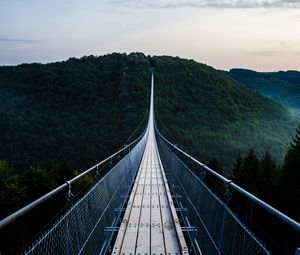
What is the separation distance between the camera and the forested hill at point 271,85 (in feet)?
571

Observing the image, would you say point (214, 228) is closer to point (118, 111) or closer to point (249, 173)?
point (249, 173)

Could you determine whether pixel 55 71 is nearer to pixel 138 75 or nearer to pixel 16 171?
pixel 138 75

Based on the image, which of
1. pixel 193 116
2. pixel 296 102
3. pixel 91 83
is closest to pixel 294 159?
pixel 193 116

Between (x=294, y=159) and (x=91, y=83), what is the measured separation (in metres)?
58.0

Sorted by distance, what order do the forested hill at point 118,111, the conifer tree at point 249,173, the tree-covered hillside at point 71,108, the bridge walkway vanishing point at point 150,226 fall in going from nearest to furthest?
the bridge walkway vanishing point at point 150,226
the conifer tree at point 249,173
the tree-covered hillside at point 71,108
the forested hill at point 118,111

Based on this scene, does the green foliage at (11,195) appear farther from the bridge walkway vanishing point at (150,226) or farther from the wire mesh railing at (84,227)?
the wire mesh railing at (84,227)

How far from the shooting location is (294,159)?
26062mm

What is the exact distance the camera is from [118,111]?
68312mm

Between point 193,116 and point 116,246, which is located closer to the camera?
point 116,246

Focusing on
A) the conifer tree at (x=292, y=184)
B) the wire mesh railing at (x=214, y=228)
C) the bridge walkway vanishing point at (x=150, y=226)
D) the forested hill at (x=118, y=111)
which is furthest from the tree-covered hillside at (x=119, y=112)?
the wire mesh railing at (x=214, y=228)

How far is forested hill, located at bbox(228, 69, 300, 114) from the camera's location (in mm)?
174000

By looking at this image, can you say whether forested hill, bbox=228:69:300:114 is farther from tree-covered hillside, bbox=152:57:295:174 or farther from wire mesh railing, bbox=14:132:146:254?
wire mesh railing, bbox=14:132:146:254

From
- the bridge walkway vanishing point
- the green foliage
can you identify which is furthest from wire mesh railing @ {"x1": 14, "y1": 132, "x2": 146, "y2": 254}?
the green foliage

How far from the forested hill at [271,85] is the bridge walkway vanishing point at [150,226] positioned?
169241 mm
